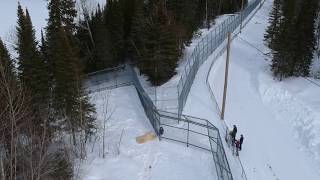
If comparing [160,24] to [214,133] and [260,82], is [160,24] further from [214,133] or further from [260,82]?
[214,133]

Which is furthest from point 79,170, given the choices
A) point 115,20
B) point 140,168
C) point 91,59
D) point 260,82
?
point 115,20

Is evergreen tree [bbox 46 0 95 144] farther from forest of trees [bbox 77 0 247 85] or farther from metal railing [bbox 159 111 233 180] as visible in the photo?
→ forest of trees [bbox 77 0 247 85]

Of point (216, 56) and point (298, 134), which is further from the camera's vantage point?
point (216, 56)

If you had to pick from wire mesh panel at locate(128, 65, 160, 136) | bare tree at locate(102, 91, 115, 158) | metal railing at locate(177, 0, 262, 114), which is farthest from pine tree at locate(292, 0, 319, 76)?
bare tree at locate(102, 91, 115, 158)

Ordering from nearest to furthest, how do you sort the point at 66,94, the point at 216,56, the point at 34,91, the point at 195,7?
1. the point at 66,94
2. the point at 34,91
3. the point at 216,56
4. the point at 195,7

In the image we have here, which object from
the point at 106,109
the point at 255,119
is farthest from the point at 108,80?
the point at 255,119
